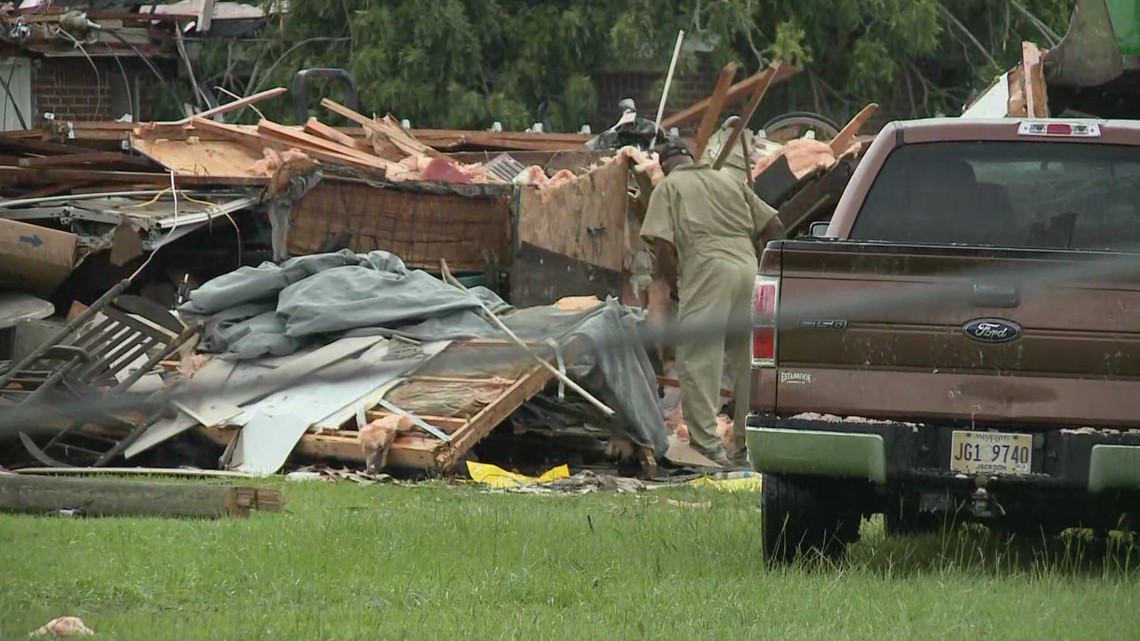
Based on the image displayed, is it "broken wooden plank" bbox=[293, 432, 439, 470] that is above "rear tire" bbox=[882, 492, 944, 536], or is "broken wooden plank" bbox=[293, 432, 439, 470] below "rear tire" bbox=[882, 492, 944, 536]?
below

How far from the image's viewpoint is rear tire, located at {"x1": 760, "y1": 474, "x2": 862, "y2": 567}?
722cm

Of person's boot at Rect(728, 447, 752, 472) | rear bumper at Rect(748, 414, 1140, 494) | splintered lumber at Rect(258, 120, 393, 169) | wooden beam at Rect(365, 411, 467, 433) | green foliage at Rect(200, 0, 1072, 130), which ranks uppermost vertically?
green foliage at Rect(200, 0, 1072, 130)

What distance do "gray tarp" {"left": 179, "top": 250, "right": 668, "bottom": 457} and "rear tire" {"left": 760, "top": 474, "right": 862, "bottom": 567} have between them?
12.6 feet

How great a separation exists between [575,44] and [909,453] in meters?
15.2

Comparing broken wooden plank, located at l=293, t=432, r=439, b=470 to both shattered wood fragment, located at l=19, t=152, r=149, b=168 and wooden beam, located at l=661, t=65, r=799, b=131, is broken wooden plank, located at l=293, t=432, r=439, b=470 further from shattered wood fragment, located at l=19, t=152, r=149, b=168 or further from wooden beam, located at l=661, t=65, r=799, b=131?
wooden beam, located at l=661, t=65, r=799, b=131

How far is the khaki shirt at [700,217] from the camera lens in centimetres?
1216

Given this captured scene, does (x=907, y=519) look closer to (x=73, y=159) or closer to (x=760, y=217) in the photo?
(x=760, y=217)

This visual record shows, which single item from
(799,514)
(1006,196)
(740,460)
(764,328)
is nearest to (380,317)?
(740,460)

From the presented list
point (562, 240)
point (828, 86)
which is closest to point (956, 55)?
point (828, 86)

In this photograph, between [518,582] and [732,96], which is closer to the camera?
[518,582]

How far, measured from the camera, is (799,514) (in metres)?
7.25

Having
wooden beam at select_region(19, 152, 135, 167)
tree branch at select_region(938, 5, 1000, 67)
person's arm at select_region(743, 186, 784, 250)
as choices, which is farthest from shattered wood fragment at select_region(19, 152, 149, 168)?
tree branch at select_region(938, 5, 1000, 67)

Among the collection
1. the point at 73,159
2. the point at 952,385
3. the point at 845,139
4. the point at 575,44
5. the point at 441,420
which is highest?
the point at 575,44

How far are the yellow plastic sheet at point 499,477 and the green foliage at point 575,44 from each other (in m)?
10.4
